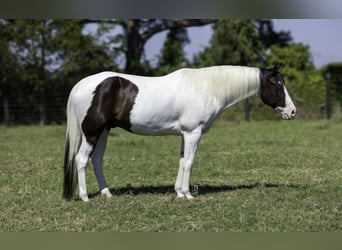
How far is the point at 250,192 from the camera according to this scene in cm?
586

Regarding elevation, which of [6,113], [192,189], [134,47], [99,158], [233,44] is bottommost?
[6,113]

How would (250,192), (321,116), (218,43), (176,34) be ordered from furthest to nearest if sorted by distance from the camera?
(176,34)
(218,43)
(321,116)
(250,192)

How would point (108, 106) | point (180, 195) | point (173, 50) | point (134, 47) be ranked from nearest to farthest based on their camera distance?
point (108, 106) < point (180, 195) < point (134, 47) < point (173, 50)

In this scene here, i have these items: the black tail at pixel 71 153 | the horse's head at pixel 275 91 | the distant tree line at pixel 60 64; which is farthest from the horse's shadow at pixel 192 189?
the distant tree line at pixel 60 64

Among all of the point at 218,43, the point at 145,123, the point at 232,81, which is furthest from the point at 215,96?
the point at 218,43

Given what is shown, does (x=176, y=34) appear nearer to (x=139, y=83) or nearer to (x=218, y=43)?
(x=218, y=43)

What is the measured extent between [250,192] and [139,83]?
190 centimetres

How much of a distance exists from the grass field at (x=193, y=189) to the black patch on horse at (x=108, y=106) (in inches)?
33.5

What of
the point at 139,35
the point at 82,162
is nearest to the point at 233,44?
the point at 139,35

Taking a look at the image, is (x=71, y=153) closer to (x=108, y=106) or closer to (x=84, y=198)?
(x=84, y=198)

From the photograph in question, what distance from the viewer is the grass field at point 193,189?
4598 mm

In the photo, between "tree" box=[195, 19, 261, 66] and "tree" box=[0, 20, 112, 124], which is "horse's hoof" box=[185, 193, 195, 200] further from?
"tree" box=[195, 19, 261, 66]

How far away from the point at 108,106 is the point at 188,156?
3.59 ft

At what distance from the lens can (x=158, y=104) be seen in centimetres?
539
